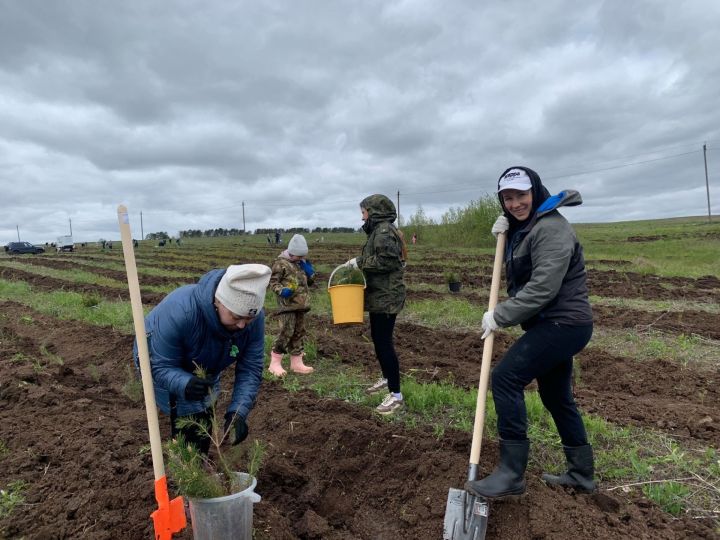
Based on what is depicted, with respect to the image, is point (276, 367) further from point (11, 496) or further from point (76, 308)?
point (76, 308)

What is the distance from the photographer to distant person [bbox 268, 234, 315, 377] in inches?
237

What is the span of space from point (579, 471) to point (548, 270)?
1353 mm

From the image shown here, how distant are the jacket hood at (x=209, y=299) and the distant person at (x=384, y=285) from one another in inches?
78.1

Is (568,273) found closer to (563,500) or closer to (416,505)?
(563,500)

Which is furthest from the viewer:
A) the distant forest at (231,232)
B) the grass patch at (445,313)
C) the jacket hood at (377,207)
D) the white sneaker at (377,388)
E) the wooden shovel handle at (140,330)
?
the distant forest at (231,232)

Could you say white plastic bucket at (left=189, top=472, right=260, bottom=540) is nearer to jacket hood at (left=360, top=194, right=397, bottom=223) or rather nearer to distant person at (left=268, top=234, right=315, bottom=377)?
jacket hood at (left=360, top=194, right=397, bottom=223)

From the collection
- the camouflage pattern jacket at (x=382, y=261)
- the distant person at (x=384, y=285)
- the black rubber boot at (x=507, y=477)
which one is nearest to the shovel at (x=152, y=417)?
the black rubber boot at (x=507, y=477)

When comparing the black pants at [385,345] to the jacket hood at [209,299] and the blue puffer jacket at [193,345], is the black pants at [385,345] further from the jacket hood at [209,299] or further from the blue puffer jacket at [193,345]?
the jacket hood at [209,299]

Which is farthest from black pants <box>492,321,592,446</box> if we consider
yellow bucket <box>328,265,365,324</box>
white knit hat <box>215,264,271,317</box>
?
yellow bucket <box>328,265,365,324</box>

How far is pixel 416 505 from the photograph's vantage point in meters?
3.17

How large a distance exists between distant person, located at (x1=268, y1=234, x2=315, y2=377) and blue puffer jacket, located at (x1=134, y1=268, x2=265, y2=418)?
2.88 metres

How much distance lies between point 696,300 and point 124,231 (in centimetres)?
1125

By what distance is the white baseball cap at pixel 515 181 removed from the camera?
9.52ft

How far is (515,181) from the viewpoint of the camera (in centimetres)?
292
